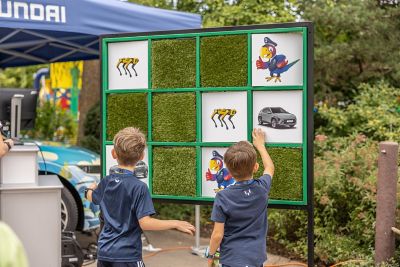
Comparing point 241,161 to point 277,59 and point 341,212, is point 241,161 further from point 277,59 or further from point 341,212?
point 341,212

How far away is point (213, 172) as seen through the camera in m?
4.82

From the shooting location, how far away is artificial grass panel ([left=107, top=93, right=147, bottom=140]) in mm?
5098

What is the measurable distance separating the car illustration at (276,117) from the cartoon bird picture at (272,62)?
0.74ft

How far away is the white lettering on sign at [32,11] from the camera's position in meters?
5.45

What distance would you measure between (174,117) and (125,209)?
5.12 ft

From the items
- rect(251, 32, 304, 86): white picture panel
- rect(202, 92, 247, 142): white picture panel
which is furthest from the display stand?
rect(251, 32, 304, 86): white picture panel

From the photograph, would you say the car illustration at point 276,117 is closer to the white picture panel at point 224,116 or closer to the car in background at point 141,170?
the white picture panel at point 224,116

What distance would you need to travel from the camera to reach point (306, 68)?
4414 mm

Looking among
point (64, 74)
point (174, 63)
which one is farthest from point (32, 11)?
point (64, 74)

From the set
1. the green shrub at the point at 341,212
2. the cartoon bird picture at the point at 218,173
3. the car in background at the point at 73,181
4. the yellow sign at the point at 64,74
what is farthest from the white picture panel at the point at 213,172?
the yellow sign at the point at 64,74

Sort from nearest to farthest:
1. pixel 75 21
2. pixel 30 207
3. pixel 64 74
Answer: pixel 30 207 → pixel 75 21 → pixel 64 74

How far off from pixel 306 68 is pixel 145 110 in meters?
1.43

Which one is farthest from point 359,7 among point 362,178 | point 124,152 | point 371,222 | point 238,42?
point 124,152

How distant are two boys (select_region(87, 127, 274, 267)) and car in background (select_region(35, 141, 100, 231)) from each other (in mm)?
3179
